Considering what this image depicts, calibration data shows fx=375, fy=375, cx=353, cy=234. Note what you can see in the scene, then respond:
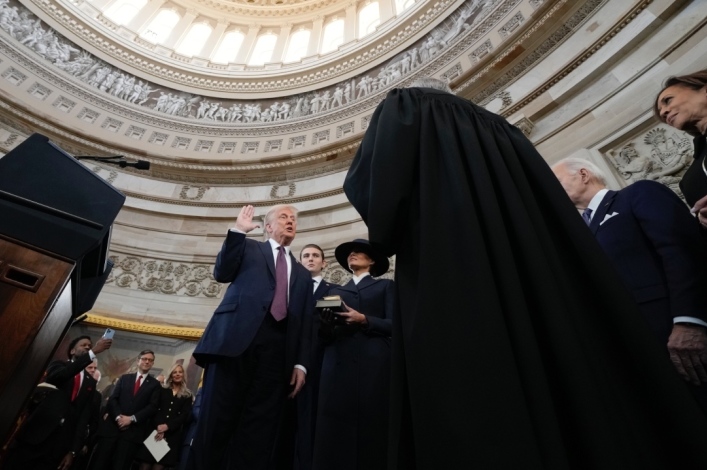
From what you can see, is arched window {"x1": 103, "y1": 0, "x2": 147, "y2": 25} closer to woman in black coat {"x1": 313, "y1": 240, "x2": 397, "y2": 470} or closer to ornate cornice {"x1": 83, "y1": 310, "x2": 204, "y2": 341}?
ornate cornice {"x1": 83, "y1": 310, "x2": 204, "y2": 341}

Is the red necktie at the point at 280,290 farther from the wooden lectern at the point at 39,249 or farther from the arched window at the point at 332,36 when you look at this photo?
the arched window at the point at 332,36

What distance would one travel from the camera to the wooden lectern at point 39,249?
1458 millimetres

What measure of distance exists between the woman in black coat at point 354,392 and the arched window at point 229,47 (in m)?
14.1

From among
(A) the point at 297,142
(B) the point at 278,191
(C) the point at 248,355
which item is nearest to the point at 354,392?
(C) the point at 248,355

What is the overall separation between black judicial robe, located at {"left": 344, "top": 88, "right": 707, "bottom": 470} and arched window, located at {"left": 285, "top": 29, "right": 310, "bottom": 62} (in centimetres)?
1417

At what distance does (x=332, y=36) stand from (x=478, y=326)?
15485mm

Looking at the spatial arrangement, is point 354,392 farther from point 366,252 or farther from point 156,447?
point 156,447

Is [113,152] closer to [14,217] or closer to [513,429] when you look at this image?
[14,217]

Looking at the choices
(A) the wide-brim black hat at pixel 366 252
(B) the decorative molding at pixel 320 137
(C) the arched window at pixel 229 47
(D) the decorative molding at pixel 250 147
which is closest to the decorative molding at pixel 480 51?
(B) the decorative molding at pixel 320 137

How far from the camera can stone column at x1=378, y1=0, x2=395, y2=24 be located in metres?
13.0

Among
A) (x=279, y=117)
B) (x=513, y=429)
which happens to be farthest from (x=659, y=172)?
(x=279, y=117)

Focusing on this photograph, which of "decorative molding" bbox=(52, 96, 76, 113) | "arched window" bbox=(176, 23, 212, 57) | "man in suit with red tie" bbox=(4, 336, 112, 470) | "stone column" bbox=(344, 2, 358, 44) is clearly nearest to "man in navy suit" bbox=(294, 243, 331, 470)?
"man in suit with red tie" bbox=(4, 336, 112, 470)

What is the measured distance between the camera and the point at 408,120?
1.28 m

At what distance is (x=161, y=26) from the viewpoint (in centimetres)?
1407
